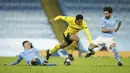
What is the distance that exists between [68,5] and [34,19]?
5.06 feet

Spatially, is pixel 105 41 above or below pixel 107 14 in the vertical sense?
below

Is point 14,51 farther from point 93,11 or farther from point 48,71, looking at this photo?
point 48,71

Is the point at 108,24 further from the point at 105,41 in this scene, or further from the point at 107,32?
the point at 105,41

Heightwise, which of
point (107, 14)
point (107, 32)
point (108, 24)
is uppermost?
point (107, 14)

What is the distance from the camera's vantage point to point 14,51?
22.8 metres

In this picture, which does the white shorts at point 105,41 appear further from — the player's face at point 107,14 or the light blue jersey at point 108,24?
the player's face at point 107,14

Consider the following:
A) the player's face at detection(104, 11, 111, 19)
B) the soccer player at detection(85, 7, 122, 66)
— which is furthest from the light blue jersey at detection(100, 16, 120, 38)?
the player's face at detection(104, 11, 111, 19)

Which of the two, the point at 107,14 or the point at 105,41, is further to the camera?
the point at 105,41

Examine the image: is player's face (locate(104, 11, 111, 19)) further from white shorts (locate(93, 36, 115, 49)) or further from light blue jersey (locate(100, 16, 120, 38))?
white shorts (locate(93, 36, 115, 49))

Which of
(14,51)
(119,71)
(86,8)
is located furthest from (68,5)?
(119,71)

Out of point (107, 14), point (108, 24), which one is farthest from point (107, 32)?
point (107, 14)

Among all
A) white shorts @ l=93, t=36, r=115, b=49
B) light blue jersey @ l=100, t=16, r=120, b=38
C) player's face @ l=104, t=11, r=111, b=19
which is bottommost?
white shorts @ l=93, t=36, r=115, b=49

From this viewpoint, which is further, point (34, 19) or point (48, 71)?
point (34, 19)

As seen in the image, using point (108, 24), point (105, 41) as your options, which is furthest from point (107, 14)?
point (105, 41)
